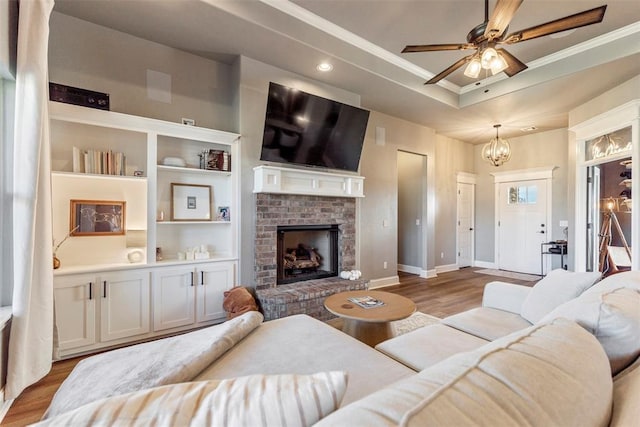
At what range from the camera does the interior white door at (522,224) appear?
6.00 m

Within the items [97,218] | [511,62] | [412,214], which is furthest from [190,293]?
[412,214]

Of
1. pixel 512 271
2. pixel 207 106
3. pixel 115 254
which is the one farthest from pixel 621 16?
pixel 115 254

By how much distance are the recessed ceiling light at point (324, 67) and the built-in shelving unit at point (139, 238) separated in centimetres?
130

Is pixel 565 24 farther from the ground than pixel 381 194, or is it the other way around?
pixel 565 24

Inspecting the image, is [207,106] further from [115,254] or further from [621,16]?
[621,16]

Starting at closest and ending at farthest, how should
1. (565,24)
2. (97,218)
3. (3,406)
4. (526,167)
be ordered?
1. (3,406)
2. (565,24)
3. (97,218)
4. (526,167)

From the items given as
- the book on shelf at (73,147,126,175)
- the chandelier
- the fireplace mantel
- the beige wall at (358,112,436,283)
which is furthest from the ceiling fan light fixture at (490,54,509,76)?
the book on shelf at (73,147,126,175)

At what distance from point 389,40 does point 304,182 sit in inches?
75.7

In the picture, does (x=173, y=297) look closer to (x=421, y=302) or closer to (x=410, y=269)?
(x=421, y=302)

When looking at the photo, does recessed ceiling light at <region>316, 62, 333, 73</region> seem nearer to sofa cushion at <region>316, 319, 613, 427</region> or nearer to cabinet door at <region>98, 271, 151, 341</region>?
cabinet door at <region>98, 271, 151, 341</region>

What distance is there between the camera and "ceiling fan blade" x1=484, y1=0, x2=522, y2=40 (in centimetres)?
188

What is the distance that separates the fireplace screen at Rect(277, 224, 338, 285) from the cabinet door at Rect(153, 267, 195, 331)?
3.63ft

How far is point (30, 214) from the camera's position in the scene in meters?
1.83

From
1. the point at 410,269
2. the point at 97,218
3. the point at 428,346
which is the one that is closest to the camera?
the point at 428,346
